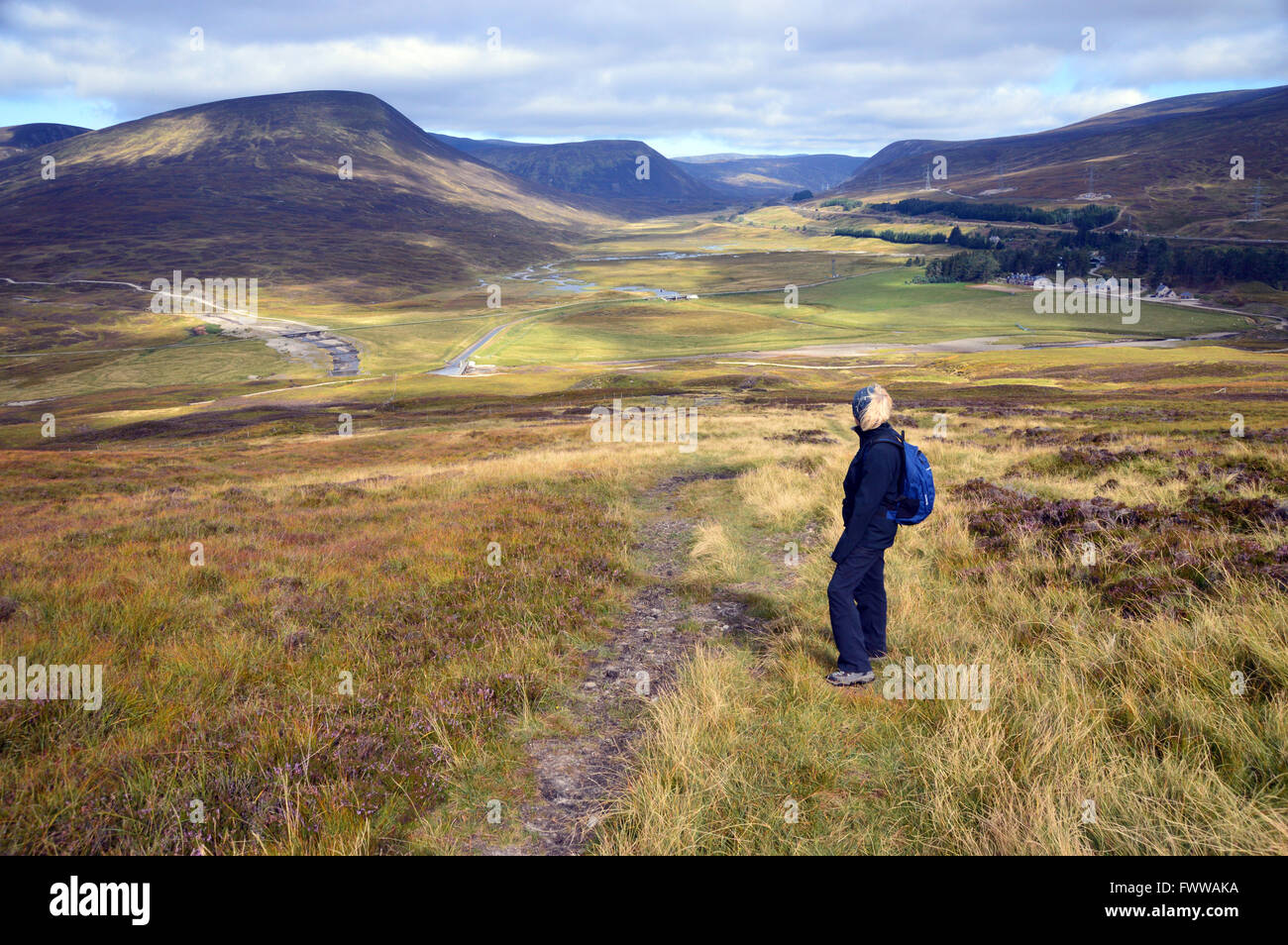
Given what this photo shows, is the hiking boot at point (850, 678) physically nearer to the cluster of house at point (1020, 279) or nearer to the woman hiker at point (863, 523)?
the woman hiker at point (863, 523)

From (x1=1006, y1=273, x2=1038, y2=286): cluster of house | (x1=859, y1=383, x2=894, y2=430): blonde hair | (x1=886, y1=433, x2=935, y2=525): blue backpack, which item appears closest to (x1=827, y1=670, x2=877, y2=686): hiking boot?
(x1=886, y1=433, x2=935, y2=525): blue backpack

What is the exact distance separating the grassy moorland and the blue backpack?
1484 millimetres

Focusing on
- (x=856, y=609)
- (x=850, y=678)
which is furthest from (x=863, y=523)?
(x=850, y=678)

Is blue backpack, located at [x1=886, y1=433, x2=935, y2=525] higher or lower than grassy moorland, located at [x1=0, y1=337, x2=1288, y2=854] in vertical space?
higher

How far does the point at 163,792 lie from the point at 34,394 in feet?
435

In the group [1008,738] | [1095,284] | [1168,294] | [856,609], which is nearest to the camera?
[1008,738]

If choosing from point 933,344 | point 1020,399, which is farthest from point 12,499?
point 933,344

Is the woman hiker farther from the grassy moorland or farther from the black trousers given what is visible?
the grassy moorland

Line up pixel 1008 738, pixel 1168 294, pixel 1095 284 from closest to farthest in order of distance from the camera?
pixel 1008 738 < pixel 1168 294 < pixel 1095 284

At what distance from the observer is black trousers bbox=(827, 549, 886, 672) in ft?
20.3

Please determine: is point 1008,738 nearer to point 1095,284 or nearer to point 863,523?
point 863,523

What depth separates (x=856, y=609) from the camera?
643 centimetres

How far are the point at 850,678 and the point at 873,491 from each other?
178 centimetres

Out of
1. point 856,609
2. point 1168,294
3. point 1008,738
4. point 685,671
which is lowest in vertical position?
point 685,671
